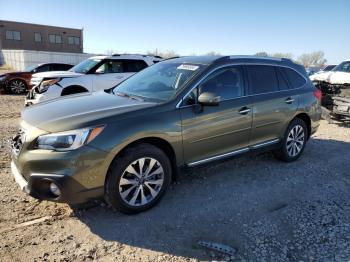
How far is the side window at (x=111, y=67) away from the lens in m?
9.67

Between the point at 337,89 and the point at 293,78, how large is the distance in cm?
504

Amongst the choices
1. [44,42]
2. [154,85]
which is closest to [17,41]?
[44,42]

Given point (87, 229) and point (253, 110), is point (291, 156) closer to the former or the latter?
point (253, 110)

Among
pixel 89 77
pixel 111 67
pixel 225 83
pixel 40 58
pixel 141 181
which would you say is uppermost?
pixel 40 58

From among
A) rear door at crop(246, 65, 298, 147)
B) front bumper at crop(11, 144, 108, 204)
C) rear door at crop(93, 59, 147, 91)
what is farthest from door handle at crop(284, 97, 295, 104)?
rear door at crop(93, 59, 147, 91)

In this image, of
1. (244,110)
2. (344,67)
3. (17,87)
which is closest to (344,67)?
(344,67)

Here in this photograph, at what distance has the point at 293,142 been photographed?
18.6 ft

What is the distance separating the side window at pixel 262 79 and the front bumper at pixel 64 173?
260 centimetres

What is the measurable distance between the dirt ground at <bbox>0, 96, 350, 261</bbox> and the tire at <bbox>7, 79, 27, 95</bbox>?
10.9m

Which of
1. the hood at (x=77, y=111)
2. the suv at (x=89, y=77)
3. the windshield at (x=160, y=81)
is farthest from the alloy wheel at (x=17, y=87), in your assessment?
the hood at (x=77, y=111)

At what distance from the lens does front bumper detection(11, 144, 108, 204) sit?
10.5ft

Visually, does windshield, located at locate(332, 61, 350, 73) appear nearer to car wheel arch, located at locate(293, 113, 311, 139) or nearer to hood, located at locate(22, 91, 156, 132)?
car wheel arch, located at locate(293, 113, 311, 139)

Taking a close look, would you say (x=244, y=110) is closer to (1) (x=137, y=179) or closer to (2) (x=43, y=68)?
(1) (x=137, y=179)

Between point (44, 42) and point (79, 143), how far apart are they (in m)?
62.8
